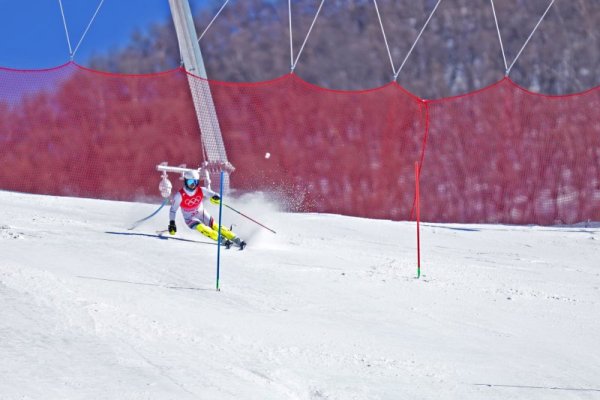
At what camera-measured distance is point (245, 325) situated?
→ 4.63 metres

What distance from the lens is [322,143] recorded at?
11.7 metres

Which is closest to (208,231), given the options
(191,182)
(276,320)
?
(191,182)

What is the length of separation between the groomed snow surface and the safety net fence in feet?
5.79

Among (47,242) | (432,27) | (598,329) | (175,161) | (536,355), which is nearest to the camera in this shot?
(536,355)

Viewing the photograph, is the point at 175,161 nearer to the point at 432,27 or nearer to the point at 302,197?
the point at 302,197

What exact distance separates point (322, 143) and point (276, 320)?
22.9 ft

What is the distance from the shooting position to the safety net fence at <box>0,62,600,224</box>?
10.8m

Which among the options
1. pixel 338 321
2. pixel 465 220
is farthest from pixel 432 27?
pixel 338 321

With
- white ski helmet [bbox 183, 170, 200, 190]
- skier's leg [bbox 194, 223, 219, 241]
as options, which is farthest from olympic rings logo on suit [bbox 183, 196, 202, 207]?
skier's leg [bbox 194, 223, 219, 241]

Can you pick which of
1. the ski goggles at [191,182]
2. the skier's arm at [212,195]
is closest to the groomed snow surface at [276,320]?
the skier's arm at [212,195]

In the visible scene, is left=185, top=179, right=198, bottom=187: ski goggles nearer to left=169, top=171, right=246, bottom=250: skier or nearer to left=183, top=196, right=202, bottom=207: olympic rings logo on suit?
left=169, top=171, right=246, bottom=250: skier

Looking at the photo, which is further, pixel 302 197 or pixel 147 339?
pixel 302 197

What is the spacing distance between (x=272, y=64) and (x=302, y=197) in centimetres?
337

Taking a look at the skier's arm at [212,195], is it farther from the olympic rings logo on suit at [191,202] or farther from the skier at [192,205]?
the olympic rings logo on suit at [191,202]
